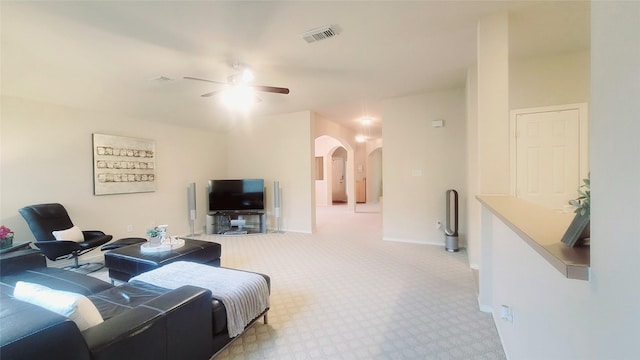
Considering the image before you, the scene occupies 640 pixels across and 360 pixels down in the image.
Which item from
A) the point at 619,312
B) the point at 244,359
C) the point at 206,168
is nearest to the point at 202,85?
the point at 206,168

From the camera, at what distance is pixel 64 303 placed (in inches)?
51.1

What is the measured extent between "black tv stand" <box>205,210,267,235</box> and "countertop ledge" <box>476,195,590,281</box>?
4749mm

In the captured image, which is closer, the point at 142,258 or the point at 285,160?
the point at 142,258

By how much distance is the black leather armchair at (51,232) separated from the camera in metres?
3.34

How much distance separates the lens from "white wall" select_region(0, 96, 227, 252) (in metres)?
3.51

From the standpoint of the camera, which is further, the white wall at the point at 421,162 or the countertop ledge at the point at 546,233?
the white wall at the point at 421,162

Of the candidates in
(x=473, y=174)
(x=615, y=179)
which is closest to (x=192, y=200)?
(x=473, y=174)

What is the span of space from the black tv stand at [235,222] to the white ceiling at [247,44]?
264 centimetres

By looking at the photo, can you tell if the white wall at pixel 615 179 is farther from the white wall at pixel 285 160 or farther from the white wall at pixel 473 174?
the white wall at pixel 285 160

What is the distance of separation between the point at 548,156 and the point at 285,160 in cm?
455

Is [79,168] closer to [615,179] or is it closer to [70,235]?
[70,235]

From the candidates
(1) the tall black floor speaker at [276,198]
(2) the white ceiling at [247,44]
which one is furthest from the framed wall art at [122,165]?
(1) the tall black floor speaker at [276,198]

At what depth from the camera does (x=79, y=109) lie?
414 centimetres

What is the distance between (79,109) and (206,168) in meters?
2.56
